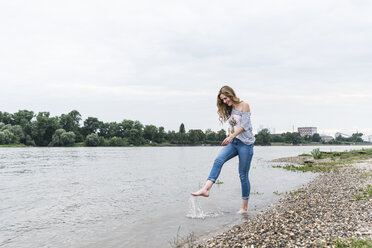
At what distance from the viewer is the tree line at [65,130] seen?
124562 mm

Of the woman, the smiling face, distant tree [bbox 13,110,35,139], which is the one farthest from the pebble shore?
distant tree [bbox 13,110,35,139]

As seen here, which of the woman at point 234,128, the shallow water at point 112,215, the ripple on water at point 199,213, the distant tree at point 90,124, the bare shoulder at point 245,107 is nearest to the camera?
the shallow water at point 112,215

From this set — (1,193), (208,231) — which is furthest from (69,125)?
(208,231)

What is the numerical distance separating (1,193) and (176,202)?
10.2 metres

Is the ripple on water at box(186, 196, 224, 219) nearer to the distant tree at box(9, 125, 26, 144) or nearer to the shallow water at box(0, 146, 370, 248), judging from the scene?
the shallow water at box(0, 146, 370, 248)

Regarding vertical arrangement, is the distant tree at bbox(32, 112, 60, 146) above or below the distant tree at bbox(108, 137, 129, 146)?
above

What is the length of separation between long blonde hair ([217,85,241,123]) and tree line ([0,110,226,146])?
119606mm

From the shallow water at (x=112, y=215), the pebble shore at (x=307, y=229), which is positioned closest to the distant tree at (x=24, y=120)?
the shallow water at (x=112, y=215)

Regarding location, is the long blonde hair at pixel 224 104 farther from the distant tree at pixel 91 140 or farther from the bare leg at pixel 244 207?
the distant tree at pixel 91 140

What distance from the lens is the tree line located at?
12456cm

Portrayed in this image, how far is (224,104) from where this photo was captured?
803 centimetres

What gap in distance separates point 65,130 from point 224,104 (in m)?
150

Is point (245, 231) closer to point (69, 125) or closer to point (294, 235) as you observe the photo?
point (294, 235)

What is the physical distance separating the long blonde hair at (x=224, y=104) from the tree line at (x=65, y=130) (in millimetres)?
119606
